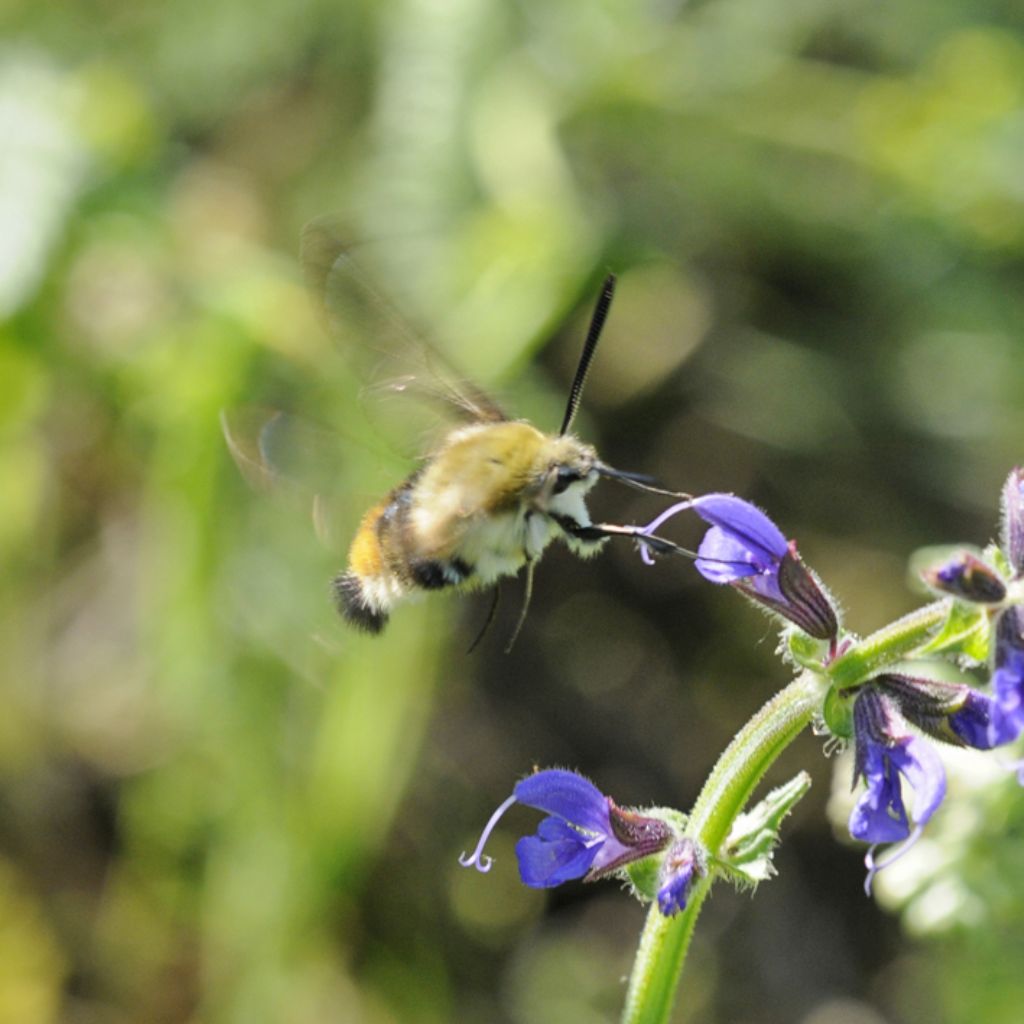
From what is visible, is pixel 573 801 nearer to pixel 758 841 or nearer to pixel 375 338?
pixel 758 841

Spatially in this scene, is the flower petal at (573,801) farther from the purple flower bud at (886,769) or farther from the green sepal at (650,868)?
the purple flower bud at (886,769)

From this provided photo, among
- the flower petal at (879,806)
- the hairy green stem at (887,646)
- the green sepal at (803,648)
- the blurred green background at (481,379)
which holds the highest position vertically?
the hairy green stem at (887,646)

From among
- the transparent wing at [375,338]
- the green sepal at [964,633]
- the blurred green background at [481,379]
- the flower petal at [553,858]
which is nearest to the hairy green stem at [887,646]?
the green sepal at [964,633]

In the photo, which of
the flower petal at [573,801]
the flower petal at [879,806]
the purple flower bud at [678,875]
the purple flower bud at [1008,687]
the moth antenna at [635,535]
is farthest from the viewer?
the moth antenna at [635,535]

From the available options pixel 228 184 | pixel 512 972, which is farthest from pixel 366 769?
pixel 228 184

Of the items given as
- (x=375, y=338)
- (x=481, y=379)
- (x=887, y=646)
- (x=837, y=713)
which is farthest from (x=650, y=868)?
(x=481, y=379)


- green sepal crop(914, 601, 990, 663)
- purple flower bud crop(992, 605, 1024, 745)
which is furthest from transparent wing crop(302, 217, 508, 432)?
purple flower bud crop(992, 605, 1024, 745)
